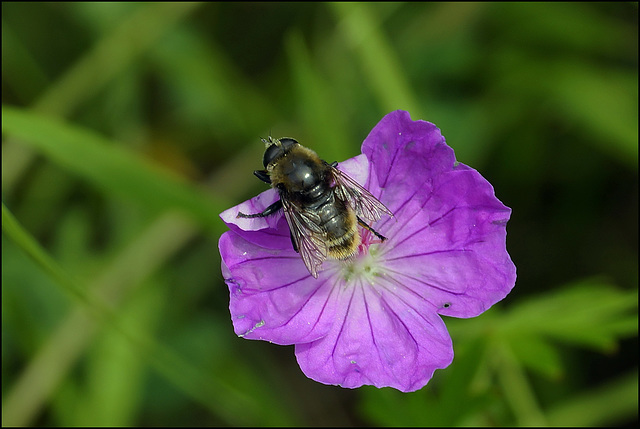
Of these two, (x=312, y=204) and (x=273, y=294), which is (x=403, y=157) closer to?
(x=312, y=204)

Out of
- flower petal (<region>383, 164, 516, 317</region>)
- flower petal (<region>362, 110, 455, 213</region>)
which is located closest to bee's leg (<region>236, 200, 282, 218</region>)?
flower petal (<region>362, 110, 455, 213</region>)

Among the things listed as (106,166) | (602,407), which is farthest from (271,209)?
(602,407)

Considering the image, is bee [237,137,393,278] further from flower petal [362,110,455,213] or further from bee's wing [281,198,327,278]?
flower petal [362,110,455,213]

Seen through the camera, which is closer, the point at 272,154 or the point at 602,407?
the point at 272,154

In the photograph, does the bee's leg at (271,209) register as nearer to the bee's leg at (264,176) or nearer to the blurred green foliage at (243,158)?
the bee's leg at (264,176)

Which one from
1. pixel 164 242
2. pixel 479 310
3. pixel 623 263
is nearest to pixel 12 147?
pixel 164 242

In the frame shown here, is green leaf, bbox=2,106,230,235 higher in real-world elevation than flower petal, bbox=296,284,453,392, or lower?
higher

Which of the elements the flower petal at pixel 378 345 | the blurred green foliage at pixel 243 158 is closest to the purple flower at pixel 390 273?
the flower petal at pixel 378 345

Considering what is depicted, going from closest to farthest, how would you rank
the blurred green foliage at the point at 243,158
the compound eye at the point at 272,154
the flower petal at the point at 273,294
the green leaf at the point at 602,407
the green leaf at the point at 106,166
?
the flower petal at the point at 273,294
the compound eye at the point at 272,154
the green leaf at the point at 106,166
the green leaf at the point at 602,407
the blurred green foliage at the point at 243,158

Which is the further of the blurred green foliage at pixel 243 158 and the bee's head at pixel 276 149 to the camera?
the blurred green foliage at pixel 243 158
